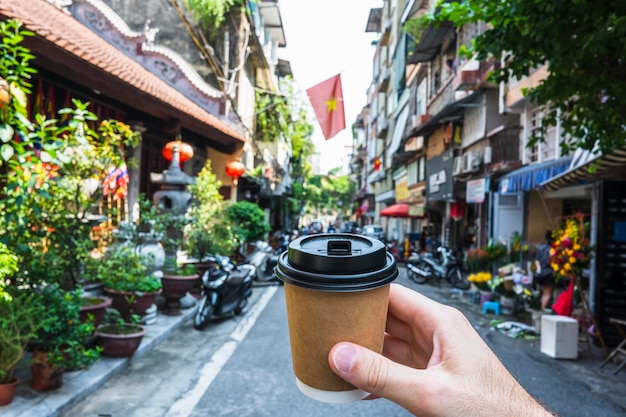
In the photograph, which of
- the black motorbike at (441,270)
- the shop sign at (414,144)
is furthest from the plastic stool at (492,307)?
the shop sign at (414,144)

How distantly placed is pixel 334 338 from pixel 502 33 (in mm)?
4581

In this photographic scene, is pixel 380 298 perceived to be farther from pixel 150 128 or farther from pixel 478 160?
pixel 478 160

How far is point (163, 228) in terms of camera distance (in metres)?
7.89

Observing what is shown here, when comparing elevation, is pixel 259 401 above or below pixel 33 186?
below

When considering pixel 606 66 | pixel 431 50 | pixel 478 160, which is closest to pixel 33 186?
pixel 606 66

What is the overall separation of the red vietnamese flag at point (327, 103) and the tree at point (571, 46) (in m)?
7.84

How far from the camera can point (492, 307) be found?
944cm

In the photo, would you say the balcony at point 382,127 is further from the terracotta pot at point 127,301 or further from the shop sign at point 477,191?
the terracotta pot at point 127,301

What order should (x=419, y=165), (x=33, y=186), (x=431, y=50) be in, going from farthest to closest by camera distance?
(x=419, y=165) < (x=431, y=50) < (x=33, y=186)

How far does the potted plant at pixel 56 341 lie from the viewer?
3951 millimetres

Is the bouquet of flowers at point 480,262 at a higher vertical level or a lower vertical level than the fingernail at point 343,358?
lower

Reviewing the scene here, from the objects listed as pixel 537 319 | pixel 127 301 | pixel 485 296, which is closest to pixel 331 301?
pixel 127 301

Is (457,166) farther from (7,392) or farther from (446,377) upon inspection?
(446,377)

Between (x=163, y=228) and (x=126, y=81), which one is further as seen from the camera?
(x=163, y=228)
